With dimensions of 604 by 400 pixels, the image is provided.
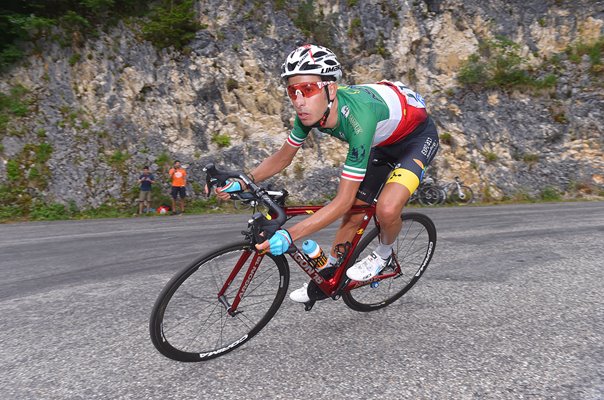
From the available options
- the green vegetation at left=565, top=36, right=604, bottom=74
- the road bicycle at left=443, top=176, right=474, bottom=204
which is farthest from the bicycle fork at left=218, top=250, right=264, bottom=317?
the green vegetation at left=565, top=36, right=604, bottom=74

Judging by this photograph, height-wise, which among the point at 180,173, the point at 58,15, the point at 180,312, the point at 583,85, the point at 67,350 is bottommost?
the point at 180,173

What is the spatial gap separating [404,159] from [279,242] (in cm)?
152

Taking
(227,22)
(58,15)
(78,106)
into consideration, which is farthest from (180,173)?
(58,15)

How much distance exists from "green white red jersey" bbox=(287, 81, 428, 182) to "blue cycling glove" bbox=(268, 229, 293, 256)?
0.61 m

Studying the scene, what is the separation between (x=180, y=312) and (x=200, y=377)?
449mm

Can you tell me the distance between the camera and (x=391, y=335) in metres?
3.21

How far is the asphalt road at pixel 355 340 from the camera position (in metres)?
2.52

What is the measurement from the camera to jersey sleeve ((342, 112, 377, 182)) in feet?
9.24

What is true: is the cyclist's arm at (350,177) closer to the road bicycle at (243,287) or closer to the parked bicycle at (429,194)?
the road bicycle at (243,287)

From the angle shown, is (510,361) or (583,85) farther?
(583,85)

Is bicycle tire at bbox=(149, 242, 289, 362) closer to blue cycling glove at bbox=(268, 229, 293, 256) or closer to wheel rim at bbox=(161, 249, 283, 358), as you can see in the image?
wheel rim at bbox=(161, 249, 283, 358)

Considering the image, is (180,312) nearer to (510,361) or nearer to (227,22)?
(510,361)

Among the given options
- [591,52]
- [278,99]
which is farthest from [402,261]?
[591,52]

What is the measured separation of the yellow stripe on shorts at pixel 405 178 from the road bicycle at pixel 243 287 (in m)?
0.34
